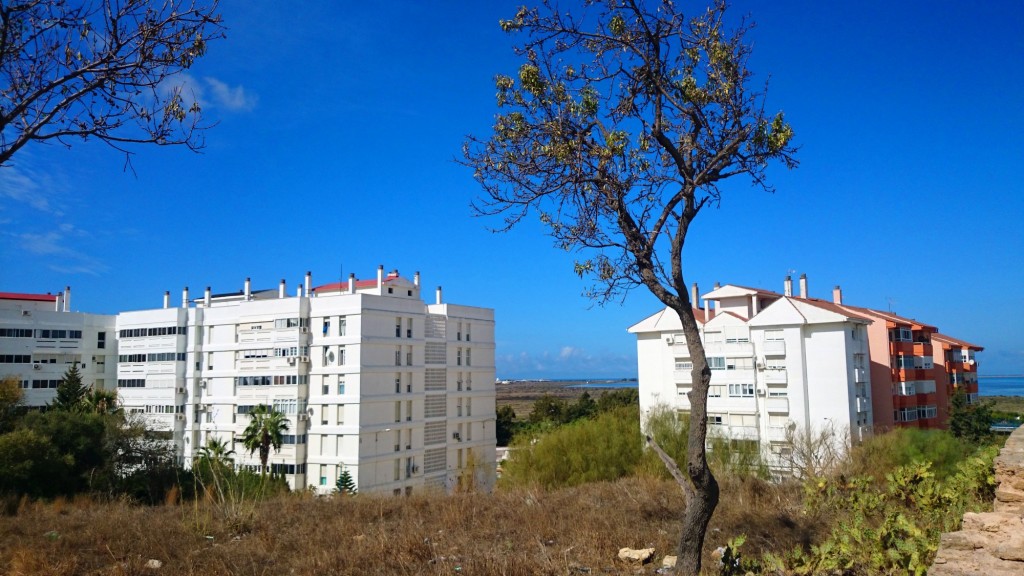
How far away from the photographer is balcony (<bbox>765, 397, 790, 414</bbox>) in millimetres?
38812

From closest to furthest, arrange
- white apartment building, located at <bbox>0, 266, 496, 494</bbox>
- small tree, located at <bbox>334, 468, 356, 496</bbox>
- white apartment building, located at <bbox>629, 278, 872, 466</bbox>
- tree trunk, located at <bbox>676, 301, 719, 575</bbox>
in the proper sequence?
tree trunk, located at <bbox>676, 301, 719, 575</bbox> < white apartment building, located at <bbox>629, 278, 872, 466</bbox> < small tree, located at <bbox>334, 468, 356, 496</bbox> < white apartment building, located at <bbox>0, 266, 496, 494</bbox>

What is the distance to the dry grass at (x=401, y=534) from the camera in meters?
7.52

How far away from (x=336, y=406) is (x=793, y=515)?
35266mm

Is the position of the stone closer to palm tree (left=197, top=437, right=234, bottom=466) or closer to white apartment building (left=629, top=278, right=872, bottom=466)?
palm tree (left=197, top=437, right=234, bottom=466)

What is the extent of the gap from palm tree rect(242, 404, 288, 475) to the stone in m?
34.1

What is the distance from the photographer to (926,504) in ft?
29.7

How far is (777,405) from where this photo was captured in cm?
3909

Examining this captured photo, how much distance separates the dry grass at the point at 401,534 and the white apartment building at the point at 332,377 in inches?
1074

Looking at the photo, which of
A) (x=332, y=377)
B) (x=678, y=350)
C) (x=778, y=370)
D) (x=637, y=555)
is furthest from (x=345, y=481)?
(x=637, y=555)

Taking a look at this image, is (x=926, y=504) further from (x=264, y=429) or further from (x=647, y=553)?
(x=264, y=429)

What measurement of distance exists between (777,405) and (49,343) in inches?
2095

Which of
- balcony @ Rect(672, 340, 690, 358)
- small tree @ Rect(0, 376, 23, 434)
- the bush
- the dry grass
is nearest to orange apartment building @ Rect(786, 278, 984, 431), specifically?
balcony @ Rect(672, 340, 690, 358)

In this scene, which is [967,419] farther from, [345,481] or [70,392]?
[70,392]

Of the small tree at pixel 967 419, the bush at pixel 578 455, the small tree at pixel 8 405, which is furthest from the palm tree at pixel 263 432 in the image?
the small tree at pixel 967 419
